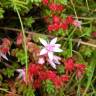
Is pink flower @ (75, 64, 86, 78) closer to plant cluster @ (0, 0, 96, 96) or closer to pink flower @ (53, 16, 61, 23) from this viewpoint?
plant cluster @ (0, 0, 96, 96)

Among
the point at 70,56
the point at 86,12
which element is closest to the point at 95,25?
the point at 86,12

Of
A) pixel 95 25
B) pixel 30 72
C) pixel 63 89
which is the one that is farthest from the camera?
pixel 95 25

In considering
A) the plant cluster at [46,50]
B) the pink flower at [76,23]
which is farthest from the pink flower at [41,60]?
the pink flower at [76,23]

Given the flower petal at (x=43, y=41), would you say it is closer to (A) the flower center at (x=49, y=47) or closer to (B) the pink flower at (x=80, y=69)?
(A) the flower center at (x=49, y=47)

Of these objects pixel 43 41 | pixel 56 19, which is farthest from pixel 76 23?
pixel 43 41

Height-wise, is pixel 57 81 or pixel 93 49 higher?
pixel 93 49

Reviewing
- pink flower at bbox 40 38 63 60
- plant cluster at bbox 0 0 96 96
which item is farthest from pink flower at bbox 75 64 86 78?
pink flower at bbox 40 38 63 60

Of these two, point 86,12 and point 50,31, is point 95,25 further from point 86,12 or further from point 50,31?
point 50,31

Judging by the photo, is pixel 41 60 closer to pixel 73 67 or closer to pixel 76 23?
pixel 73 67
